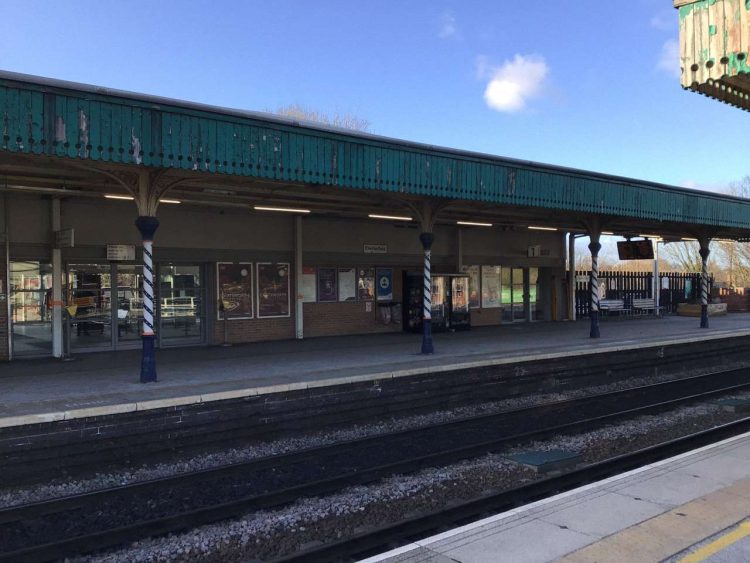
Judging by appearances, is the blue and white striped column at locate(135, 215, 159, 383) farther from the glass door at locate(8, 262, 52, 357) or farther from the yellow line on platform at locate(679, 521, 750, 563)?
the yellow line on platform at locate(679, 521, 750, 563)

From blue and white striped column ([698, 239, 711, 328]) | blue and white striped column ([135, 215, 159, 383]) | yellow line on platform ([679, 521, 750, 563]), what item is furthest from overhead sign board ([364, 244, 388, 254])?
yellow line on platform ([679, 521, 750, 563])

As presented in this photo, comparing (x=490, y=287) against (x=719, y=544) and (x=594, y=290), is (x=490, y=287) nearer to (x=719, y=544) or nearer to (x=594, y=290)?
(x=594, y=290)

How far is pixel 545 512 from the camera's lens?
506cm

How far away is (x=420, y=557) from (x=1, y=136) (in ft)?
22.7

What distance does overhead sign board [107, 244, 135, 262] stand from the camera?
13469 mm

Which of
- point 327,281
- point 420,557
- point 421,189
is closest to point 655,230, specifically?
point 327,281

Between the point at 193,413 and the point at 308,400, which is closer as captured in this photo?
the point at 193,413

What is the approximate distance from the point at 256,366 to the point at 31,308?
5.65 m

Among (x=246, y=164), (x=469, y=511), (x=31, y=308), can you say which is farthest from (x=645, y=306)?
(x=31, y=308)

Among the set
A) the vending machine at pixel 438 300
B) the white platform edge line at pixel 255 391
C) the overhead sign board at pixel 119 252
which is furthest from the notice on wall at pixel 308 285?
the white platform edge line at pixel 255 391

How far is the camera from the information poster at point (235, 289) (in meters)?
15.5

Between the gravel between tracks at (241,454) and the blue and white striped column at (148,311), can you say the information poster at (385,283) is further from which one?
the blue and white striped column at (148,311)

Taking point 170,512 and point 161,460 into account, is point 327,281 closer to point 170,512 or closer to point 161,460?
point 161,460

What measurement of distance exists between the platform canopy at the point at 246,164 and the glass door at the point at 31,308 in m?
2.16
